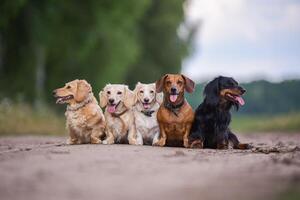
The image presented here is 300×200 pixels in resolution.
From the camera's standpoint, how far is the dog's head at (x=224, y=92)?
1292 cm

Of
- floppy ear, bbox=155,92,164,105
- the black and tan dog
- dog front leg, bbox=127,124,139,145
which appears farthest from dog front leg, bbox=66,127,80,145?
the black and tan dog

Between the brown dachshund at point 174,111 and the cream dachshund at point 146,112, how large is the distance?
0.21 meters

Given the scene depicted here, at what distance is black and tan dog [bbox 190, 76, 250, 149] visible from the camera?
42.4ft

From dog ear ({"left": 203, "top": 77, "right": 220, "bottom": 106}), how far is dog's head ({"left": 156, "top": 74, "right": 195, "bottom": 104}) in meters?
0.26

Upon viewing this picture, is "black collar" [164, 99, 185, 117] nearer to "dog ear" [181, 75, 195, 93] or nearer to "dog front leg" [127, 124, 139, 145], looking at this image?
"dog ear" [181, 75, 195, 93]

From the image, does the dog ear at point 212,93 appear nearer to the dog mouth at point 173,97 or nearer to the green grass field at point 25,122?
the dog mouth at point 173,97

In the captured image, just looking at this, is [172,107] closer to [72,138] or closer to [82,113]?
[82,113]

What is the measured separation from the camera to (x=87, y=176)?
30.1 ft

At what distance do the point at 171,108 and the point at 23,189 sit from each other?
489cm

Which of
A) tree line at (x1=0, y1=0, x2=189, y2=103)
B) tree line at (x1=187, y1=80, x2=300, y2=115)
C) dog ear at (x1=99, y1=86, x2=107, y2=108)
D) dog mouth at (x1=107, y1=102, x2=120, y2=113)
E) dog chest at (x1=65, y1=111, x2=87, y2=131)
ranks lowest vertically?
dog chest at (x1=65, y1=111, x2=87, y2=131)

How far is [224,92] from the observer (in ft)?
42.5

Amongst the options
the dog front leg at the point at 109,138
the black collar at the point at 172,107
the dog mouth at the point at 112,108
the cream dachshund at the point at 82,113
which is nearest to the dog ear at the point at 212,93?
the black collar at the point at 172,107

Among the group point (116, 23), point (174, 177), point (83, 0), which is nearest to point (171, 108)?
point (174, 177)

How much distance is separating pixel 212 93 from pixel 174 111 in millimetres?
655
